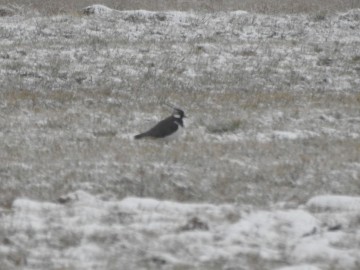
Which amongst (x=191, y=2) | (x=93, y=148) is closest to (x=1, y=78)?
(x=93, y=148)

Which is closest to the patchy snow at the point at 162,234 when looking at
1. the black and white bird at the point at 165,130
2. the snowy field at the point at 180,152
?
the snowy field at the point at 180,152

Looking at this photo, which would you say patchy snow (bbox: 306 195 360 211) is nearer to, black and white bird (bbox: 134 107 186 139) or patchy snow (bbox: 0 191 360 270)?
patchy snow (bbox: 0 191 360 270)

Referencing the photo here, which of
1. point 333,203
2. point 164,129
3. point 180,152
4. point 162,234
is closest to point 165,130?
point 164,129

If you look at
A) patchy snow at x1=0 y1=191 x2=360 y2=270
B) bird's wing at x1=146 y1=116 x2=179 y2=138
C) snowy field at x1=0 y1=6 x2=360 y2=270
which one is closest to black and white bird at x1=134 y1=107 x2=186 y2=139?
bird's wing at x1=146 y1=116 x2=179 y2=138

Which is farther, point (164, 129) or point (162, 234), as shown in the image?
point (164, 129)

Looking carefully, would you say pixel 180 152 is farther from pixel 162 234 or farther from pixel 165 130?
pixel 162 234

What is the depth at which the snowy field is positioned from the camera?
7281 millimetres

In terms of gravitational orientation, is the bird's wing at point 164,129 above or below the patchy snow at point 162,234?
above

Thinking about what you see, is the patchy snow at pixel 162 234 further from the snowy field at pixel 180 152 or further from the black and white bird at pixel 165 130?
the black and white bird at pixel 165 130

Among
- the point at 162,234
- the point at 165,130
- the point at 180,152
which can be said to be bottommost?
the point at 162,234

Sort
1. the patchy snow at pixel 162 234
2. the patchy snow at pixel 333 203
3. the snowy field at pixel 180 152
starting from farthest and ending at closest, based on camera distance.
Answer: the patchy snow at pixel 333 203 → the snowy field at pixel 180 152 → the patchy snow at pixel 162 234

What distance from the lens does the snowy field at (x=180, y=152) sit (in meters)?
7.28

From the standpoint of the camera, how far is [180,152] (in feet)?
36.7

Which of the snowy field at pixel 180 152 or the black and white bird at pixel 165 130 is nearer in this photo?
the snowy field at pixel 180 152
